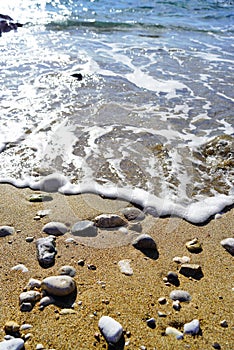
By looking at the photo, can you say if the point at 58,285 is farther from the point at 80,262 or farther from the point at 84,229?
the point at 84,229

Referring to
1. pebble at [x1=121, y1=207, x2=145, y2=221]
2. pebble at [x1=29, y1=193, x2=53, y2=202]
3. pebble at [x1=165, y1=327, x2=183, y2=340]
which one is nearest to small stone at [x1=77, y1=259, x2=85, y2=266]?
pebble at [x1=121, y1=207, x2=145, y2=221]

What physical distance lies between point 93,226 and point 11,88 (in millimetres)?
3894

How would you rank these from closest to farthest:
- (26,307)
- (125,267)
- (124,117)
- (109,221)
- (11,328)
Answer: (11,328) → (26,307) → (125,267) → (109,221) → (124,117)

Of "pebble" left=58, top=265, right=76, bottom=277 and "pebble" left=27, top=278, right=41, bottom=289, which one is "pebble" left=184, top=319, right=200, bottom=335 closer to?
"pebble" left=58, top=265, right=76, bottom=277

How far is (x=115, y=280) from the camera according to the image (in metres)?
2.38

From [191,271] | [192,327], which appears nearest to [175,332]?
[192,327]

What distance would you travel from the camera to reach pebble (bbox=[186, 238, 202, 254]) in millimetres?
2695

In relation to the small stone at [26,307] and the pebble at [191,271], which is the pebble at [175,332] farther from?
the small stone at [26,307]

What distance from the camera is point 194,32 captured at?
10898mm

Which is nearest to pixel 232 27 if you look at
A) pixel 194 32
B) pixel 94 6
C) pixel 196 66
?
pixel 194 32

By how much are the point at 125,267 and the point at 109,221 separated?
19.9 inches

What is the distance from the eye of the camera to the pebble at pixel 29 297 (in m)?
2.16

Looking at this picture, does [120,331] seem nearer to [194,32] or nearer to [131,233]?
[131,233]

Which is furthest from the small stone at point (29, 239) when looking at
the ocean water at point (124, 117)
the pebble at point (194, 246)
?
the pebble at point (194, 246)
